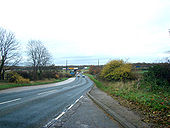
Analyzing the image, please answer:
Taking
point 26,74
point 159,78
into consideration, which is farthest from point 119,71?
point 26,74

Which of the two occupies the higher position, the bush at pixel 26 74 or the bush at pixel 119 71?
the bush at pixel 119 71

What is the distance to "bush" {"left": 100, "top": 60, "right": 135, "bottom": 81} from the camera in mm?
16672

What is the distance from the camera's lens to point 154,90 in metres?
9.20

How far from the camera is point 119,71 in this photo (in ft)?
57.8

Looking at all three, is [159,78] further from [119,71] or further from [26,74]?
[26,74]

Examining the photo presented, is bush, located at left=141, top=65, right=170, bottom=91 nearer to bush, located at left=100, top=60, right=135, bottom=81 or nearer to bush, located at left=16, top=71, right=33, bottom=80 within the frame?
bush, located at left=100, top=60, right=135, bottom=81

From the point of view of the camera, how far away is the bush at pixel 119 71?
54.7ft

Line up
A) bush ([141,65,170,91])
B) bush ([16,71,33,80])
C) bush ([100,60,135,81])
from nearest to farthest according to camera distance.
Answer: bush ([141,65,170,91]) → bush ([100,60,135,81]) → bush ([16,71,33,80])

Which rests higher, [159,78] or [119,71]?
[119,71]

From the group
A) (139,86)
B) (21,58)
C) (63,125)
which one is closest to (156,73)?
(139,86)

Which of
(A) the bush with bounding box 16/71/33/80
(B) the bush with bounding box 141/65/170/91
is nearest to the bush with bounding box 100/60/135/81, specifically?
(B) the bush with bounding box 141/65/170/91

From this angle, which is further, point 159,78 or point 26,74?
point 26,74

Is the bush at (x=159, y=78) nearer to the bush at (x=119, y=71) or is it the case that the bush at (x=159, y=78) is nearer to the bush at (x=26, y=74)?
the bush at (x=119, y=71)

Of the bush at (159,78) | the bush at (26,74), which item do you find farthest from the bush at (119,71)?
the bush at (26,74)
